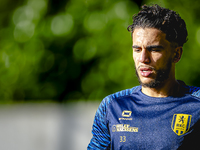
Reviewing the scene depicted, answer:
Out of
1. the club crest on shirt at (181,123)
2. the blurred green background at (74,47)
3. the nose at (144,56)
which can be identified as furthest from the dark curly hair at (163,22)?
the blurred green background at (74,47)

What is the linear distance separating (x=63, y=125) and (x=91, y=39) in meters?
1.61

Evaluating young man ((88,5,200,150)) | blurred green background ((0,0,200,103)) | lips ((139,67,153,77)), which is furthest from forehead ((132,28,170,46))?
blurred green background ((0,0,200,103))

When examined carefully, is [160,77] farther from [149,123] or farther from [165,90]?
[149,123]

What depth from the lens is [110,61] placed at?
14.7 feet

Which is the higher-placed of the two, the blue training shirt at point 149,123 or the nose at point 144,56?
the nose at point 144,56

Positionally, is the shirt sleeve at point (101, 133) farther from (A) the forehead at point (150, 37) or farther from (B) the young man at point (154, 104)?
(A) the forehead at point (150, 37)

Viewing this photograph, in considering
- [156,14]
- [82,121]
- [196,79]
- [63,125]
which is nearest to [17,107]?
[63,125]

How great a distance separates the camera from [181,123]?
186 cm

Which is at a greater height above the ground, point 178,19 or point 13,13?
point 13,13

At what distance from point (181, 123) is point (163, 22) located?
76 cm

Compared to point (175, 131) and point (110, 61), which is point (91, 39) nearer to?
point (110, 61)

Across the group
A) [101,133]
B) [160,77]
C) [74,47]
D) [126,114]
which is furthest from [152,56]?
[74,47]

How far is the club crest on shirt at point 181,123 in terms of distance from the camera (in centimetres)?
186

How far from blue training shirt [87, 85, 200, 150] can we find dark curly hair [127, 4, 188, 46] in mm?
421
